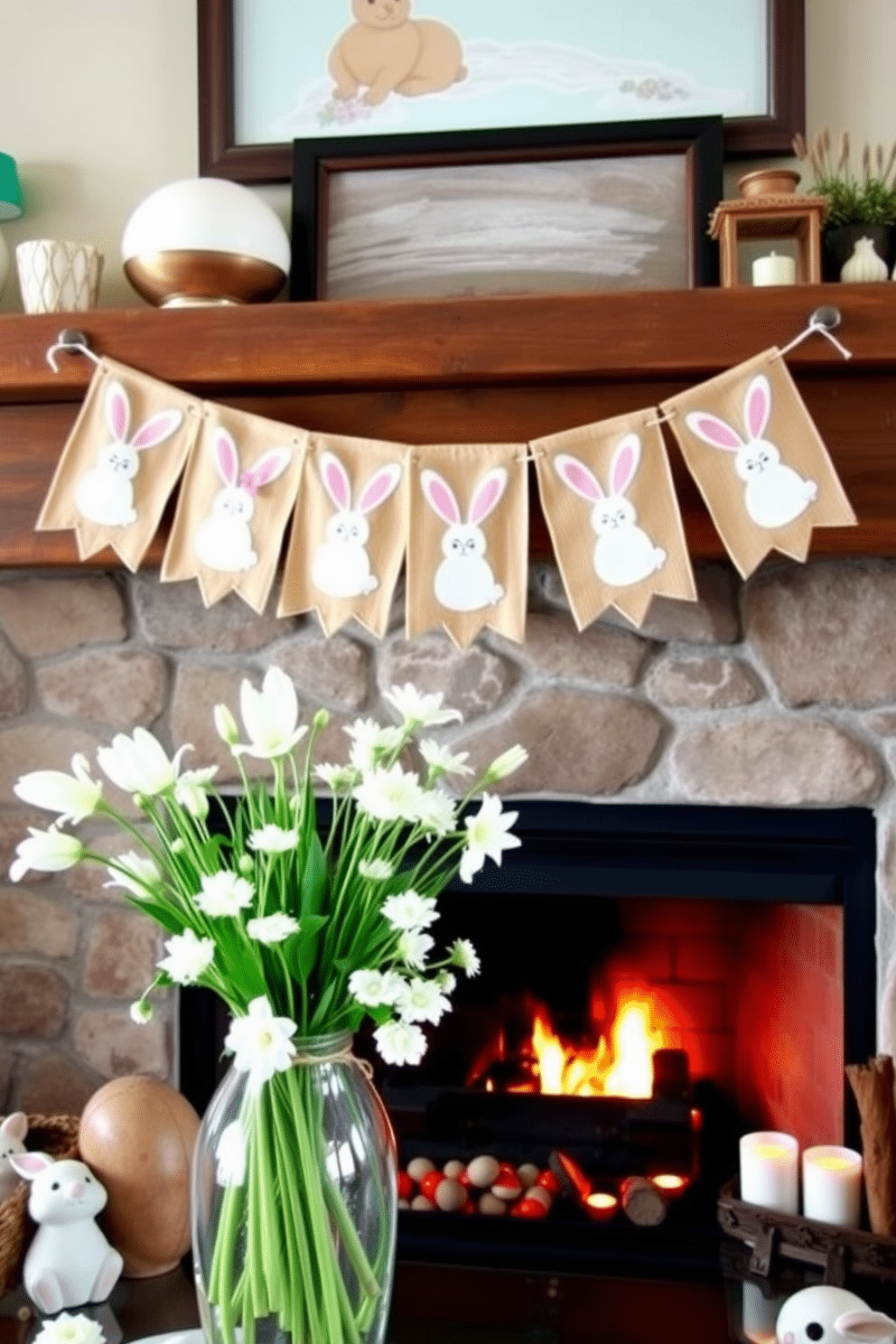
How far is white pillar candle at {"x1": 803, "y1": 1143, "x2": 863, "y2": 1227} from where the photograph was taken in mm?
1833

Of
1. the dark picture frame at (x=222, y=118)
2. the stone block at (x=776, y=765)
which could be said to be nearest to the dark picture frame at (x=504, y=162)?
the dark picture frame at (x=222, y=118)

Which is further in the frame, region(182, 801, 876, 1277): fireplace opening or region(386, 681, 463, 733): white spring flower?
region(182, 801, 876, 1277): fireplace opening

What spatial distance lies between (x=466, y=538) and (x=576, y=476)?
0.16m

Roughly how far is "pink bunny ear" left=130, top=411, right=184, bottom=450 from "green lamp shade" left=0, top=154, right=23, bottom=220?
0.45 meters

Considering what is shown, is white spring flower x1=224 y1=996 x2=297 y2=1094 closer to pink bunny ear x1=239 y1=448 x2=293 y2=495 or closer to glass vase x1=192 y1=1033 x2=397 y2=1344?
glass vase x1=192 y1=1033 x2=397 y2=1344

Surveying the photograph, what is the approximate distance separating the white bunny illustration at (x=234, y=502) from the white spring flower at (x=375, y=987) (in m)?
0.73

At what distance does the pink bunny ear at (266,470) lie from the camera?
179 cm

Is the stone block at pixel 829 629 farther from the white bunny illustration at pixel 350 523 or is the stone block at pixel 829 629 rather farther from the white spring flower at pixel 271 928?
the white spring flower at pixel 271 928

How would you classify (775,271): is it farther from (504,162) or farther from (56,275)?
(56,275)

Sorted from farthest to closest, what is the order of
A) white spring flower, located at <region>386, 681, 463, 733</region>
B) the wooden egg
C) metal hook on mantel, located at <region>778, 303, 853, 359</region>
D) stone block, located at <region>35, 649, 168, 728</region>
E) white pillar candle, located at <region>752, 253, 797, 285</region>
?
1. the wooden egg
2. stone block, located at <region>35, 649, 168, 728</region>
3. white pillar candle, located at <region>752, 253, 797, 285</region>
4. metal hook on mantel, located at <region>778, 303, 853, 359</region>
5. white spring flower, located at <region>386, 681, 463, 733</region>

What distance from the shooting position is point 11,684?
2025 mm

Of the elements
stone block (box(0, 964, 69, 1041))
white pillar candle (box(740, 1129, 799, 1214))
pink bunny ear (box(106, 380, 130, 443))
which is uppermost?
pink bunny ear (box(106, 380, 130, 443))

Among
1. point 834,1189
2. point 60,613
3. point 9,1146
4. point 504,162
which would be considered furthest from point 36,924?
point 504,162

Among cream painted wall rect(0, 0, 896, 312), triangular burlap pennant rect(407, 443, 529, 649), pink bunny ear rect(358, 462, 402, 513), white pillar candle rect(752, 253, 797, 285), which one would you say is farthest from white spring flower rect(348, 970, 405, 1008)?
cream painted wall rect(0, 0, 896, 312)
